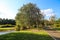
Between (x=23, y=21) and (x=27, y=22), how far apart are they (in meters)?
1.15

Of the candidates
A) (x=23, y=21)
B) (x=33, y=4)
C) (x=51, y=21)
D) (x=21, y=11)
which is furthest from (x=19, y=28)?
(x=51, y=21)

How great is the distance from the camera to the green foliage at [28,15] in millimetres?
37997

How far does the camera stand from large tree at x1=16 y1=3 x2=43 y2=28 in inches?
1496

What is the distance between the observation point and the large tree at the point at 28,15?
3799 centimetres

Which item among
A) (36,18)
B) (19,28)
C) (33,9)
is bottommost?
(19,28)

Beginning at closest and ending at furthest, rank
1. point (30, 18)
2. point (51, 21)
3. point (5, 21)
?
point (30, 18) → point (51, 21) → point (5, 21)

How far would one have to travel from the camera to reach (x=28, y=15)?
124 ft

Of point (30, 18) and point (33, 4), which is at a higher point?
point (33, 4)

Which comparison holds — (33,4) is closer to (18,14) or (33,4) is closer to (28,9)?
(28,9)

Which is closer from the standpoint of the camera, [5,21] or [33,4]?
[33,4]

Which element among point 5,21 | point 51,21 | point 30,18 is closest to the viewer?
point 30,18

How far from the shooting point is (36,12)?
39.2m

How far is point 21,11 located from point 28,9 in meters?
2.17

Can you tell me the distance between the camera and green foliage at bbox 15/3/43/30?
38.0 metres
